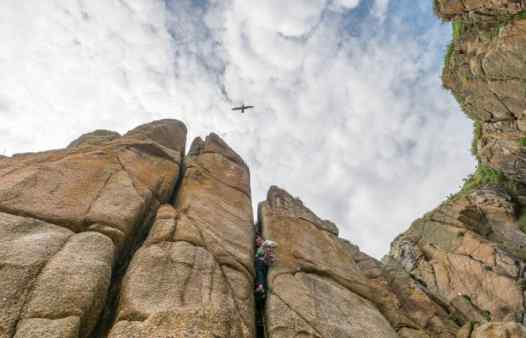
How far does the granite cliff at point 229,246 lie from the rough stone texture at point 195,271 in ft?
0.20

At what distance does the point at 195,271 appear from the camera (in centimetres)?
1202

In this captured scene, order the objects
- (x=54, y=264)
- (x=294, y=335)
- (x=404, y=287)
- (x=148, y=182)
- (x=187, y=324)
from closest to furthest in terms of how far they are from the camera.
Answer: (x=187, y=324) → (x=54, y=264) → (x=294, y=335) → (x=148, y=182) → (x=404, y=287)

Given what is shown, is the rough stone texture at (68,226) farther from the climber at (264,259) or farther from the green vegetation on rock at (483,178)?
the green vegetation on rock at (483,178)

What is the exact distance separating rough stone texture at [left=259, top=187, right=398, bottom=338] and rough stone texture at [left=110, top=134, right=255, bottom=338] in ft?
4.66

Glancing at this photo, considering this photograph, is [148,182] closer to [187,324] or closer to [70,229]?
[70,229]

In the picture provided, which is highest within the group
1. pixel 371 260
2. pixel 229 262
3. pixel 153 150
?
pixel 153 150

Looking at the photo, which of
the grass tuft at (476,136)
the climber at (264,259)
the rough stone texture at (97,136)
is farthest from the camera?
the grass tuft at (476,136)

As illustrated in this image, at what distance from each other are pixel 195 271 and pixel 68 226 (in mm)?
5244

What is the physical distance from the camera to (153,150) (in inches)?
805

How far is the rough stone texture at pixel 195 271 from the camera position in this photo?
9.02m

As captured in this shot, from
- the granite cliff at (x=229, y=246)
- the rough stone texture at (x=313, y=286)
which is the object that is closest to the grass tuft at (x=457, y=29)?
the granite cliff at (x=229, y=246)

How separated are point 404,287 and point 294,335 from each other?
35.8 ft

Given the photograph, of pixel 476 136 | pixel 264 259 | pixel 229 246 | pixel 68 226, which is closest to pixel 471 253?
pixel 476 136

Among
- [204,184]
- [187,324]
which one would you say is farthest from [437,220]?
[187,324]
